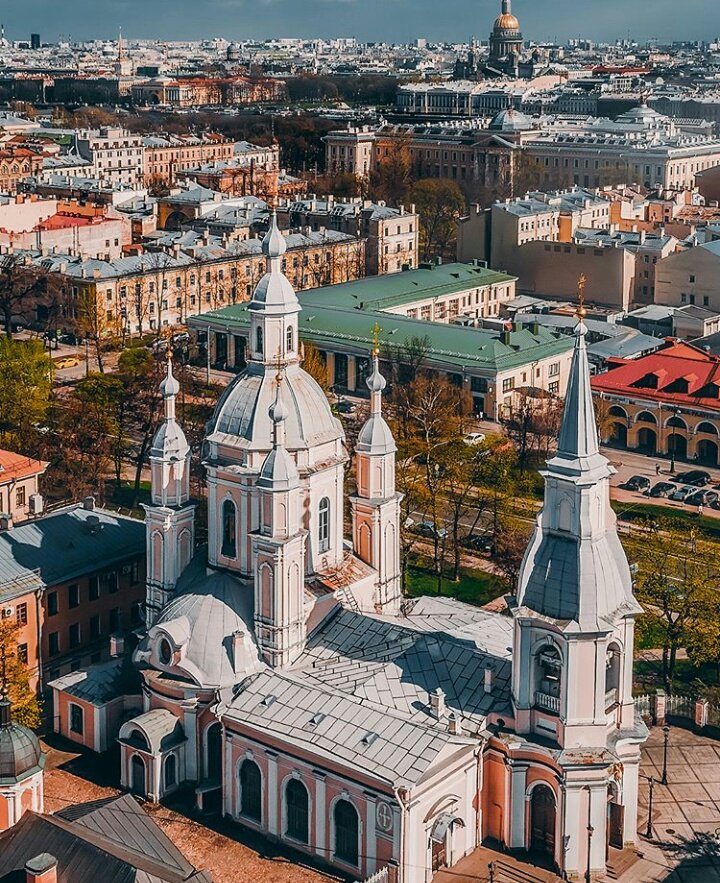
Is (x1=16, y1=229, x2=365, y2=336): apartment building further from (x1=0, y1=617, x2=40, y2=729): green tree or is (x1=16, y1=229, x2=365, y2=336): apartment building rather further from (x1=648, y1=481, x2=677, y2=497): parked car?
(x1=0, y1=617, x2=40, y2=729): green tree

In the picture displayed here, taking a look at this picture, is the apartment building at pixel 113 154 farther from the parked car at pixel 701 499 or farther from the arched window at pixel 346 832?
the arched window at pixel 346 832

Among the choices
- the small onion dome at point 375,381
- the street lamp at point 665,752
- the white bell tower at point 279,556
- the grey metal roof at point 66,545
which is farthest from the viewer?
the grey metal roof at point 66,545

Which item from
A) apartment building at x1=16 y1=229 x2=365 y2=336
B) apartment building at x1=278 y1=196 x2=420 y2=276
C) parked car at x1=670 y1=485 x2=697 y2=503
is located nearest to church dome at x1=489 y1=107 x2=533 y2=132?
apartment building at x1=278 y1=196 x2=420 y2=276

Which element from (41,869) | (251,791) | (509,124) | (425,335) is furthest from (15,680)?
(509,124)

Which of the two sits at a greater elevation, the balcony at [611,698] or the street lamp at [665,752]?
the balcony at [611,698]

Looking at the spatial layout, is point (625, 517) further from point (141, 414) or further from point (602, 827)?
point (602, 827)

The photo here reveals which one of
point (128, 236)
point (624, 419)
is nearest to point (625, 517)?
point (624, 419)

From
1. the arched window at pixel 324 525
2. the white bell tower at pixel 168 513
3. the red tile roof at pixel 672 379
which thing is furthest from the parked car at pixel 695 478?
the white bell tower at pixel 168 513
